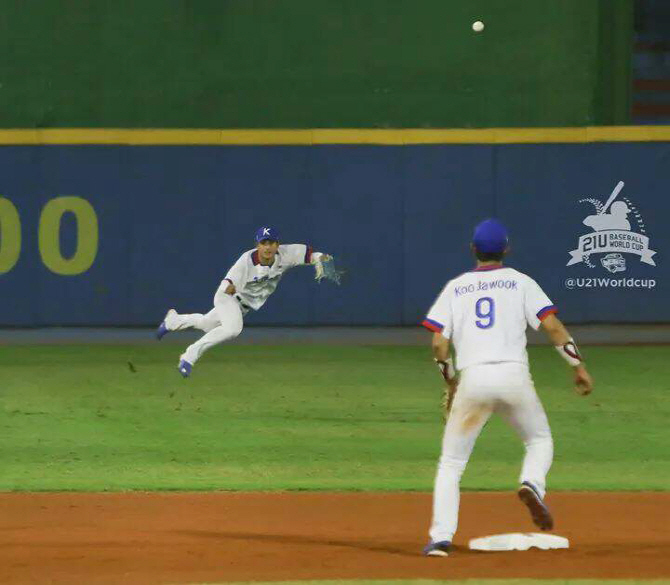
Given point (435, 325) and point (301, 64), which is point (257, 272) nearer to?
point (301, 64)

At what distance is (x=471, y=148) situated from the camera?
24625 mm

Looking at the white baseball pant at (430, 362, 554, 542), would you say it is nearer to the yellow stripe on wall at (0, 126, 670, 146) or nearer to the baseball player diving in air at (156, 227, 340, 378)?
the baseball player diving in air at (156, 227, 340, 378)

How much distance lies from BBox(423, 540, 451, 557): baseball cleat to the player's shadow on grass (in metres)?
0.29

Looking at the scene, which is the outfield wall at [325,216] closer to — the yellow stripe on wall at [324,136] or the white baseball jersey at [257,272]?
the yellow stripe on wall at [324,136]

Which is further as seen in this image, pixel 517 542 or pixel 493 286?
pixel 517 542

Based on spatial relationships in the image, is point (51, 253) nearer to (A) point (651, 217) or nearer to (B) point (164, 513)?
(A) point (651, 217)

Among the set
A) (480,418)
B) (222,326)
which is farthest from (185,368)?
(480,418)

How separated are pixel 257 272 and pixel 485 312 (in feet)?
32.3

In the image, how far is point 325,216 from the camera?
2480 centimetres

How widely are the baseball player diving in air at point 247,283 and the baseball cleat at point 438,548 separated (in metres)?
9.48

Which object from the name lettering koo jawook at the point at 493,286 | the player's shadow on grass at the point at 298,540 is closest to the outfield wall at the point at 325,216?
the player's shadow on grass at the point at 298,540

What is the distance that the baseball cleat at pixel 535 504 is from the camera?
8789mm

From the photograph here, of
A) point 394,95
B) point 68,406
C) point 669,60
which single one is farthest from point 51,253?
point 669,60

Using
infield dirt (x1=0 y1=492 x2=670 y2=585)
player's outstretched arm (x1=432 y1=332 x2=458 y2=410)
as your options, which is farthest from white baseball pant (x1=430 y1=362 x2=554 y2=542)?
infield dirt (x1=0 y1=492 x2=670 y2=585)
